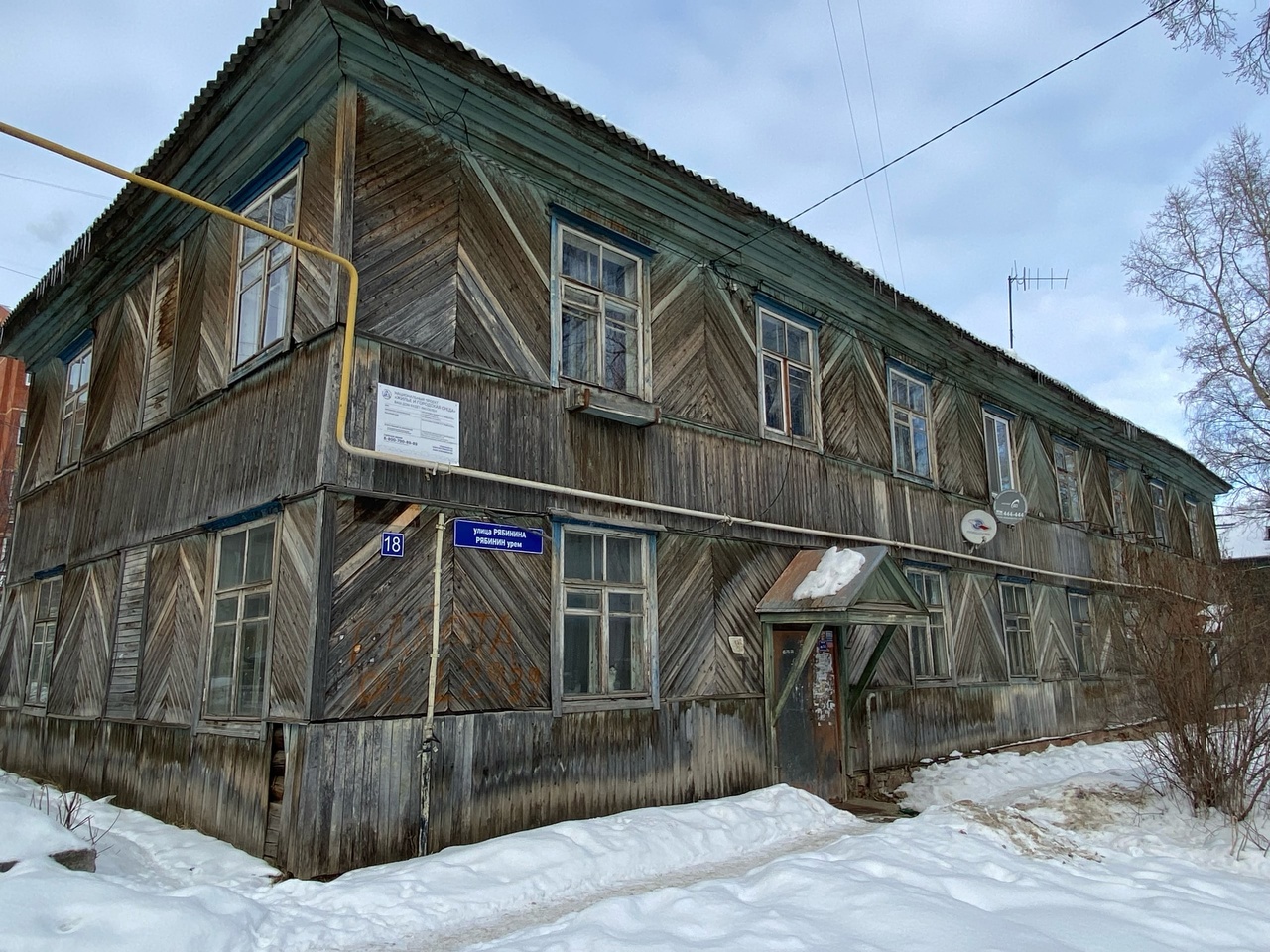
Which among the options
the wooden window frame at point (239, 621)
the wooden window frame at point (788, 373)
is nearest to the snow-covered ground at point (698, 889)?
the wooden window frame at point (239, 621)

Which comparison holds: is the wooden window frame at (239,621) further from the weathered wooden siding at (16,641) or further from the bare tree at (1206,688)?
the bare tree at (1206,688)

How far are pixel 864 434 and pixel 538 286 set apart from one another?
19.0 ft

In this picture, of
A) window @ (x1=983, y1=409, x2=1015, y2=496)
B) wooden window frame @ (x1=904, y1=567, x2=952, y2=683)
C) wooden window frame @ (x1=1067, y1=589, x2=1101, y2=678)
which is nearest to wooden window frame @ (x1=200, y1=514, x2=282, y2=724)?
wooden window frame @ (x1=904, y1=567, x2=952, y2=683)

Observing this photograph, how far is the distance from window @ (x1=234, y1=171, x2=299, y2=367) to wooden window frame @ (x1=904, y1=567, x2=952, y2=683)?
8.68 metres

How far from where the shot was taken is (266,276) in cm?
826

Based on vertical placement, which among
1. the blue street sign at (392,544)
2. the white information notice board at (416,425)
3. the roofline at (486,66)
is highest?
the roofline at (486,66)

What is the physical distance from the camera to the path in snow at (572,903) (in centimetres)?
512

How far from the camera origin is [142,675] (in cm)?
895

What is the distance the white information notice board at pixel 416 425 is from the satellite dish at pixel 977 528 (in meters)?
9.30

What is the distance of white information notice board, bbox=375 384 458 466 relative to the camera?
6934 millimetres

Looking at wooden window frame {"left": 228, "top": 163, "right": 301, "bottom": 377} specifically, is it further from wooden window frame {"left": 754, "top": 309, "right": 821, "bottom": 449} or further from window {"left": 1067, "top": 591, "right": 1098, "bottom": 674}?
window {"left": 1067, "top": 591, "right": 1098, "bottom": 674}

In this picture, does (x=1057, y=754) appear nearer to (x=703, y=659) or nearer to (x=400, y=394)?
(x=703, y=659)

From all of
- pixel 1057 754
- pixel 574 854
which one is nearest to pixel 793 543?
pixel 574 854

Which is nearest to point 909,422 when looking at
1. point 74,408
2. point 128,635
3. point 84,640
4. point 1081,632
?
point 1081,632
